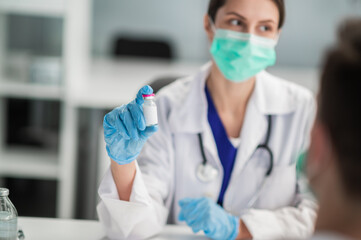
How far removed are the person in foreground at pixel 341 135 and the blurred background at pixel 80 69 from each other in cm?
115

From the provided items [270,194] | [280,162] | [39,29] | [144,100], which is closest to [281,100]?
[280,162]

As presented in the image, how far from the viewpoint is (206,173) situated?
1.60 meters

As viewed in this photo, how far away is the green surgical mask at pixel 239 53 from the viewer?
1627 mm

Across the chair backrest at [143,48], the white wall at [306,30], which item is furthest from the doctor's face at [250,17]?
the white wall at [306,30]

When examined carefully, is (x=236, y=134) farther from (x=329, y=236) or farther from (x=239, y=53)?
(x=329, y=236)

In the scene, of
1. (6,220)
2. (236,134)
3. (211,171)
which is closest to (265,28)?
(236,134)

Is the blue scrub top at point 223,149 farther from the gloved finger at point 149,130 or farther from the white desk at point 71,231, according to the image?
the gloved finger at point 149,130

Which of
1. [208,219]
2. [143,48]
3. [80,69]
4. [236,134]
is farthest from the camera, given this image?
[143,48]

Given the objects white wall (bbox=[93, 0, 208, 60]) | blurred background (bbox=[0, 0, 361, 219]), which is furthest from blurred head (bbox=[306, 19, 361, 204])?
white wall (bbox=[93, 0, 208, 60])

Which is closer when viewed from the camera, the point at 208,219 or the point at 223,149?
the point at 208,219

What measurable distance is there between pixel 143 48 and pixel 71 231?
12.2ft

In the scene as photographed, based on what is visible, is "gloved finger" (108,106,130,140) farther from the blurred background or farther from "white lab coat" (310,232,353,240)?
the blurred background

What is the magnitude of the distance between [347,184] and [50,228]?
2.90 feet

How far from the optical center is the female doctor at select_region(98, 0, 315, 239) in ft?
5.19
